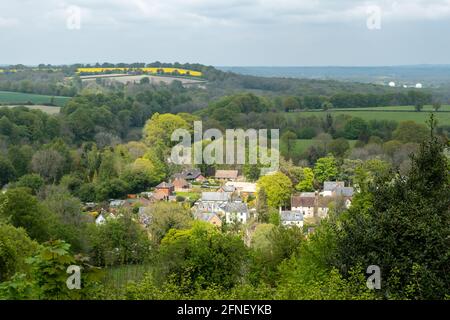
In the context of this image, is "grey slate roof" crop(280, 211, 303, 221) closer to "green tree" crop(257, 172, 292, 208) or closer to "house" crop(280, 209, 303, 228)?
"house" crop(280, 209, 303, 228)

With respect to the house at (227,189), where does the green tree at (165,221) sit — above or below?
above

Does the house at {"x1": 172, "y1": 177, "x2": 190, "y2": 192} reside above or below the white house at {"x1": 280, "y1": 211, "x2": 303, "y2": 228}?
below

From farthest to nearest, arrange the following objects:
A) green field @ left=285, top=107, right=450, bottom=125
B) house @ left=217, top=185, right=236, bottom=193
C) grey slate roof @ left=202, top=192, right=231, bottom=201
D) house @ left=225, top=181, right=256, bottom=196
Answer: green field @ left=285, top=107, right=450, bottom=125 < house @ left=225, top=181, right=256, bottom=196 < house @ left=217, top=185, right=236, bottom=193 < grey slate roof @ left=202, top=192, right=231, bottom=201

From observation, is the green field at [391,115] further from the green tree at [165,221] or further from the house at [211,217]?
the green tree at [165,221]

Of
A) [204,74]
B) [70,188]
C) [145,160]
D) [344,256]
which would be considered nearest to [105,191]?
[70,188]

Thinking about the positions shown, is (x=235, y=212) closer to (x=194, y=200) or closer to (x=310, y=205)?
(x=310, y=205)

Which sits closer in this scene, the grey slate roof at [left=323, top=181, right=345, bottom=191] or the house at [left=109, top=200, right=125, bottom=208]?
the house at [left=109, top=200, right=125, bottom=208]

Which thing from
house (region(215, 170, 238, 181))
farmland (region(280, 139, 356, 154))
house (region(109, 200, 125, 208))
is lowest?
house (region(215, 170, 238, 181))

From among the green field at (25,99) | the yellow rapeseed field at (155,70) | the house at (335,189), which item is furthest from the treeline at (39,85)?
the house at (335,189)

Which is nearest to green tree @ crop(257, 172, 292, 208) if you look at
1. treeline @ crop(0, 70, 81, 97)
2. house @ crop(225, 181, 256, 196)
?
house @ crop(225, 181, 256, 196)
